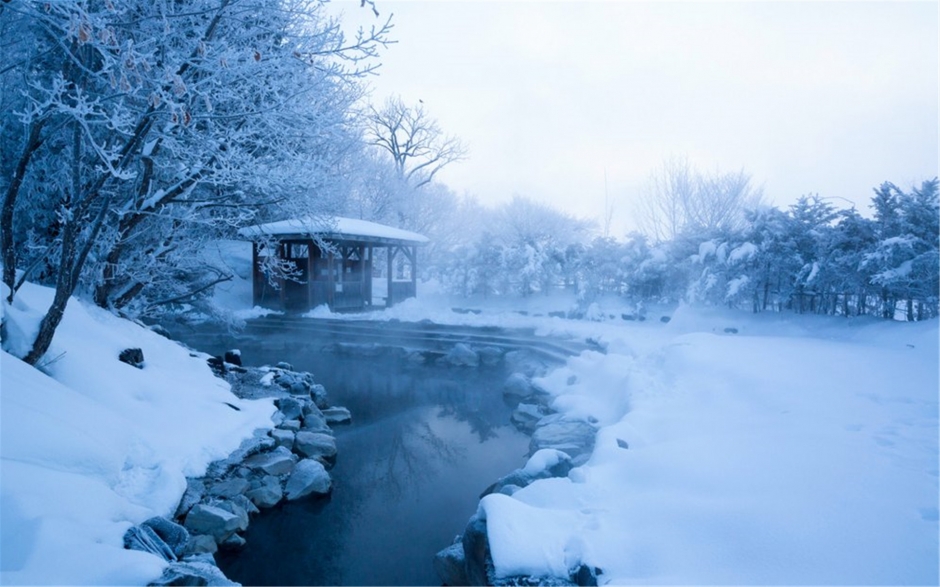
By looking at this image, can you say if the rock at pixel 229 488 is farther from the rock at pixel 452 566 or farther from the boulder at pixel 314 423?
the rock at pixel 452 566

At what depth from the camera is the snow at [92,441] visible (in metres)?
2.63

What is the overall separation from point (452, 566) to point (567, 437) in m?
2.53

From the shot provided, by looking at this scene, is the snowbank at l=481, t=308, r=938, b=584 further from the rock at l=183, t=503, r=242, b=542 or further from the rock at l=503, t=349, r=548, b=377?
the rock at l=503, t=349, r=548, b=377

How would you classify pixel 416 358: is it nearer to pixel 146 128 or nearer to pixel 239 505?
pixel 239 505

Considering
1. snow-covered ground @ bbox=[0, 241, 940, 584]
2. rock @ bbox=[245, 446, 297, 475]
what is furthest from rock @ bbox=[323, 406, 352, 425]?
rock @ bbox=[245, 446, 297, 475]

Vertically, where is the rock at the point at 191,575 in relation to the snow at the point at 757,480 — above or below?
below

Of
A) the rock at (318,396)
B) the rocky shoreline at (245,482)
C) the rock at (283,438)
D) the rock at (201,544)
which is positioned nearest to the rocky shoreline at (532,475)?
the rocky shoreline at (245,482)

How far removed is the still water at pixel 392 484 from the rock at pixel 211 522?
20 cm

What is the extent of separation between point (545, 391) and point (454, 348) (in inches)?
131

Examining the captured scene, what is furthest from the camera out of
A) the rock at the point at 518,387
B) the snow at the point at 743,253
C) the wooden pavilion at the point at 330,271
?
the wooden pavilion at the point at 330,271

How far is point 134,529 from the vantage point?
320 cm

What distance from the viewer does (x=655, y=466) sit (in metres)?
3.87

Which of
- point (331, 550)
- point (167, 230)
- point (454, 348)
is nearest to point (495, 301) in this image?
point (454, 348)

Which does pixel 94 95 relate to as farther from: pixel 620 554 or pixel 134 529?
pixel 620 554
